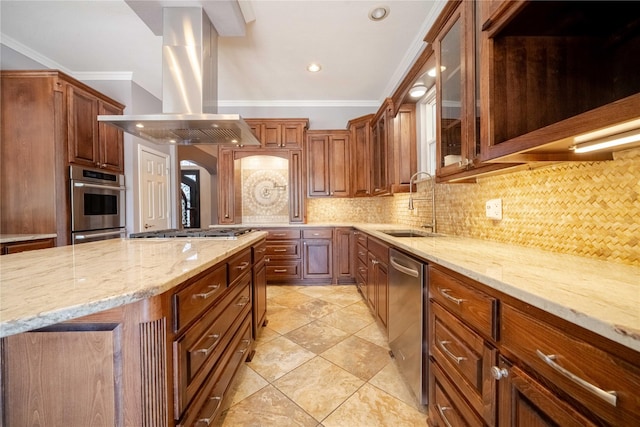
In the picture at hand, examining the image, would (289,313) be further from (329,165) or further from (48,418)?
(329,165)

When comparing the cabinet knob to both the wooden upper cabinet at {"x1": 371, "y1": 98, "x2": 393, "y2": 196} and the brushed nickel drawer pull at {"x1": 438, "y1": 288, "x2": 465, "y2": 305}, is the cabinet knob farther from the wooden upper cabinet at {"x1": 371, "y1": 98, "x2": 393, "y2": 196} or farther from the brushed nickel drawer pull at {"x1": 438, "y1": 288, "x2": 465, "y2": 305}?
the wooden upper cabinet at {"x1": 371, "y1": 98, "x2": 393, "y2": 196}

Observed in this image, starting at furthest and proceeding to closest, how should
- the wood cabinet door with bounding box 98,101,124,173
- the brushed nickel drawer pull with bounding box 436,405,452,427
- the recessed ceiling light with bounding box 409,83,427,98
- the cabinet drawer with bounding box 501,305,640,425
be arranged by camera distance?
the wood cabinet door with bounding box 98,101,124,173 → the recessed ceiling light with bounding box 409,83,427,98 → the brushed nickel drawer pull with bounding box 436,405,452,427 → the cabinet drawer with bounding box 501,305,640,425

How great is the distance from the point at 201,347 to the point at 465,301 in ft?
3.45

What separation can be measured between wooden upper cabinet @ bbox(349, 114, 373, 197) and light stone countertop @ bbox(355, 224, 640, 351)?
8.38 ft

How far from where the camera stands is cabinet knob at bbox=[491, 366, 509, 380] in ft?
2.40

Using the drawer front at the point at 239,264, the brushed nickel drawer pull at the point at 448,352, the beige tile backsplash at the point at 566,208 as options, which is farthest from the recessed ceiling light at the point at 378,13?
the brushed nickel drawer pull at the point at 448,352

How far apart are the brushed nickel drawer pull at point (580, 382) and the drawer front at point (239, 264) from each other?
1281mm

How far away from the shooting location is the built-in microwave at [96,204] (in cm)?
252

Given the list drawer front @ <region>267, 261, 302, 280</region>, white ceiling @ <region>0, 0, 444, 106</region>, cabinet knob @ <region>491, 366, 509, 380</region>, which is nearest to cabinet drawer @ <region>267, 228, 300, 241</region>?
drawer front @ <region>267, 261, 302, 280</region>

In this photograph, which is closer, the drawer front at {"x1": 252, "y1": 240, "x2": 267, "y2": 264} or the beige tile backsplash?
the beige tile backsplash

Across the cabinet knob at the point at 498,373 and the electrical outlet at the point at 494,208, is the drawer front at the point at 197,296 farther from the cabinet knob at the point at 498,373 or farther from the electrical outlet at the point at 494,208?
the electrical outlet at the point at 494,208

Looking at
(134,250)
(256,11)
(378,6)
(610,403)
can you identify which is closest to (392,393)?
(610,403)

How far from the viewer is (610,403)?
1.52 ft

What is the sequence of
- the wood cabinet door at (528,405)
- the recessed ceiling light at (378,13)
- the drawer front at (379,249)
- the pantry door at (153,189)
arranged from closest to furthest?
the wood cabinet door at (528,405) < the drawer front at (379,249) < the recessed ceiling light at (378,13) < the pantry door at (153,189)
